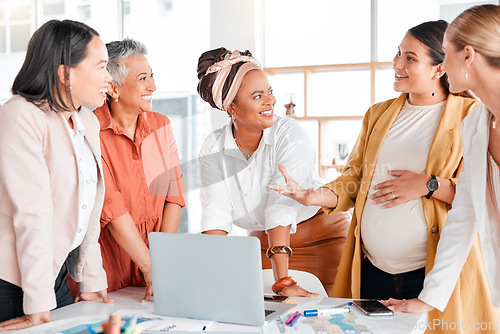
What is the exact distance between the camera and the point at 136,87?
6.59 ft

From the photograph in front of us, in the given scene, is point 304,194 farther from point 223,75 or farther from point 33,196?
point 33,196

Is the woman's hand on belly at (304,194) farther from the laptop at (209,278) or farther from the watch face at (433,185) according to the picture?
the laptop at (209,278)

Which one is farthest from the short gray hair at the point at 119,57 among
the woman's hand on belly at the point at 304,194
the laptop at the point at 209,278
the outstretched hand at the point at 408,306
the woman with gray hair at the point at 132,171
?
the outstretched hand at the point at 408,306

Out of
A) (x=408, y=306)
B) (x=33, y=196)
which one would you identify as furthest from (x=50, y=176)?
(x=408, y=306)

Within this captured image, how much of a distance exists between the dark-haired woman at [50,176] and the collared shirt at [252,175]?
1.80 ft

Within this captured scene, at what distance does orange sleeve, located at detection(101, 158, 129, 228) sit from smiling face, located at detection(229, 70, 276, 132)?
59 centimetres

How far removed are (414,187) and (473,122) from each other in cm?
28

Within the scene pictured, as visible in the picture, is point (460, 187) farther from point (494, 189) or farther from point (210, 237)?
point (210, 237)

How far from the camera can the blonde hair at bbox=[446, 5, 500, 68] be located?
4.50 ft

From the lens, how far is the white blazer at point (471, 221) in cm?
144

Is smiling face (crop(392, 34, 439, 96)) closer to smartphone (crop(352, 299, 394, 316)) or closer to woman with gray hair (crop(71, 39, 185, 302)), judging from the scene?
smartphone (crop(352, 299, 394, 316))

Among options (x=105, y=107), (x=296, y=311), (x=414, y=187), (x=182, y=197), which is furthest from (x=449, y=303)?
(x=105, y=107)

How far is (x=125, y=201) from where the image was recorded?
193 centimetres

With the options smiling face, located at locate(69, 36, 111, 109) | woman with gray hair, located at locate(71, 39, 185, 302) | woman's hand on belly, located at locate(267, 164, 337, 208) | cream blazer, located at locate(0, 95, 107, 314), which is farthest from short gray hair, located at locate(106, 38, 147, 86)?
woman's hand on belly, located at locate(267, 164, 337, 208)
